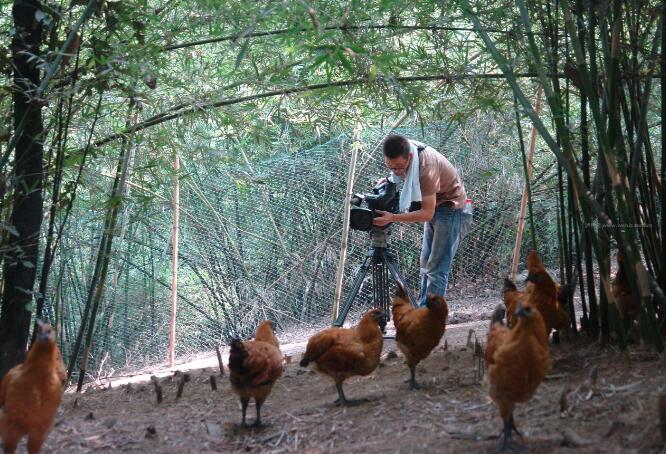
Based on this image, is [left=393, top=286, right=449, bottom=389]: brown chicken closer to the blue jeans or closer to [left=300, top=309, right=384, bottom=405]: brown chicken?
[left=300, top=309, right=384, bottom=405]: brown chicken

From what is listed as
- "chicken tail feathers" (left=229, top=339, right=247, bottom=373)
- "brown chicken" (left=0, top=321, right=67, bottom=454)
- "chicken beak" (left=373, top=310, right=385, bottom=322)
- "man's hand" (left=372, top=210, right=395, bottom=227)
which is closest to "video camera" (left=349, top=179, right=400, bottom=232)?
"man's hand" (left=372, top=210, right=395, bottom=227)

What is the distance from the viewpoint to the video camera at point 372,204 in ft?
17.8

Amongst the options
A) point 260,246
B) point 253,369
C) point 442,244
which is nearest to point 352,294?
point 442,244

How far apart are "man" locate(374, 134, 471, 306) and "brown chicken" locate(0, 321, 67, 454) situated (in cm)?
296

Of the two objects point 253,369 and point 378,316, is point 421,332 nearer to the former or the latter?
point 378,316

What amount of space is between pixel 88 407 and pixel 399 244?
4496 millimetres

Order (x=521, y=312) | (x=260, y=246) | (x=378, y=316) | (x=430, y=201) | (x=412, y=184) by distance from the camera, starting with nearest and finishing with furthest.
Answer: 1. (x=521, y=312)
2. (x=378, y=316)
3. (x=412, y=184)
4. (x=430, y=201)
5. (x=260, y=246)

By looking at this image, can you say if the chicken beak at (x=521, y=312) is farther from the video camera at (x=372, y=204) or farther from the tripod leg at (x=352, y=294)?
the video camera at (x=372, y=204)

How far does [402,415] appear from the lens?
3271mm

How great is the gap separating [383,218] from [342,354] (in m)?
1.97

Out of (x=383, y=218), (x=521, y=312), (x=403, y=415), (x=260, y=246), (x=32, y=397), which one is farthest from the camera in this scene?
(x=260, y=246)

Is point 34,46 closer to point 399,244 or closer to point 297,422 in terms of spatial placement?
point 297,422

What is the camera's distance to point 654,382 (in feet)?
9.91

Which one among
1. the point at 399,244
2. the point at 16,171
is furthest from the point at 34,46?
the point at 399,244
